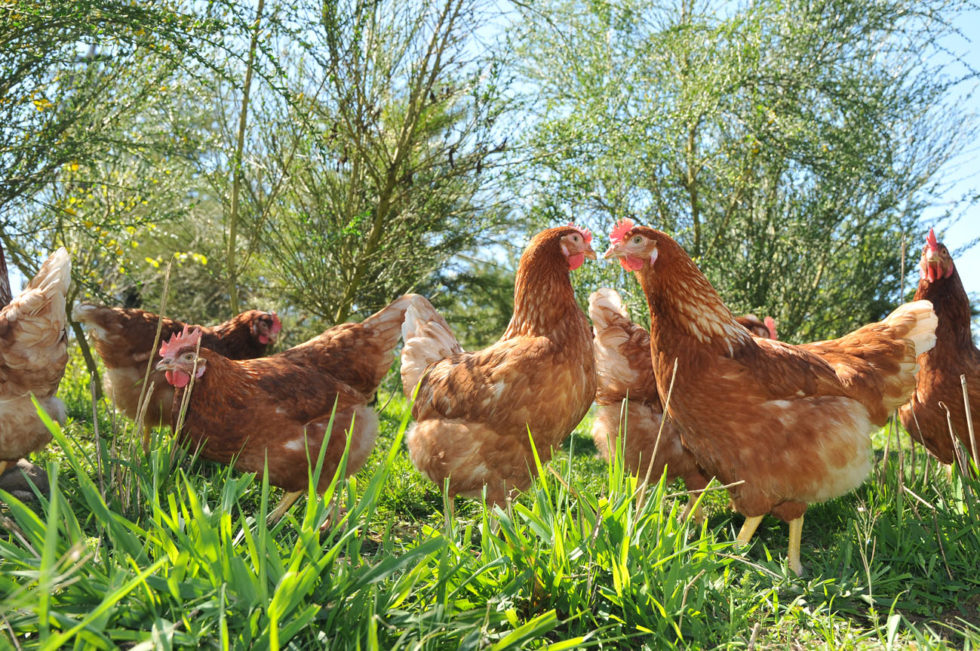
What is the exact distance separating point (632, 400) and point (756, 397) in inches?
39.9

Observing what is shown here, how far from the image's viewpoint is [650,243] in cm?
325

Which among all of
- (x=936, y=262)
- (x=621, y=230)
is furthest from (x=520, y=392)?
(x=936, y=262)

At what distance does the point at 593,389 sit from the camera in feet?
11.2

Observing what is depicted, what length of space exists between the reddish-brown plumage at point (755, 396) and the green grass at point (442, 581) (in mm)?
328

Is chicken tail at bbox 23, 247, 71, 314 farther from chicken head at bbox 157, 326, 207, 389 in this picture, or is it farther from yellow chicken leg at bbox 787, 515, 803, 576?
yellow chicken leg at bbox 787, 515, 803, 576

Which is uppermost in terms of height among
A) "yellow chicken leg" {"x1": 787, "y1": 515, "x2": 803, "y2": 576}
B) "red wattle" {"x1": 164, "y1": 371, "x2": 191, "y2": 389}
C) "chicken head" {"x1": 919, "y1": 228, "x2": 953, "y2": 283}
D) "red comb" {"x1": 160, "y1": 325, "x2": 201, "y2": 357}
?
"red comb" {"x1": 160, "y1": 325, "x2": 201, "y2": 357}

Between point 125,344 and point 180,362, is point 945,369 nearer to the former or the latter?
point 180,362

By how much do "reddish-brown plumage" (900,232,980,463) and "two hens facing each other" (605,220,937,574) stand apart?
715mm

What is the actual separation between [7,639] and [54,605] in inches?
5.0

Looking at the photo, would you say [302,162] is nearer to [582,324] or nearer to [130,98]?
[130,98]

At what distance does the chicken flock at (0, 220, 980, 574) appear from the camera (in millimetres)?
3023

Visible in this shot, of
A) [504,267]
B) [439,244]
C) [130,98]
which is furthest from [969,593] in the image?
[504,267]

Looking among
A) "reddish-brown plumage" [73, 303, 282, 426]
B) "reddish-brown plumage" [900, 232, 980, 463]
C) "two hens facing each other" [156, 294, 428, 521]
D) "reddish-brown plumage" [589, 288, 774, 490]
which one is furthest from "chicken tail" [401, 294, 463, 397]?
"reddish-brown plumage" [900, 232, 980, 463]

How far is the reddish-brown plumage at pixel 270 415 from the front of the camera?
355 centimetres
